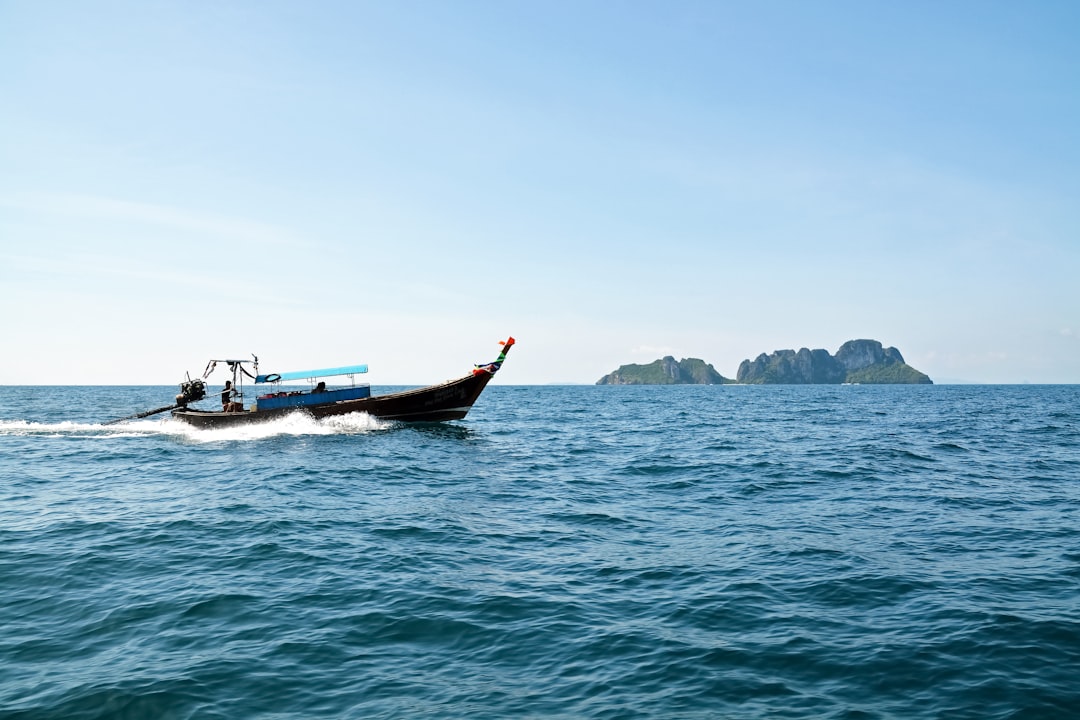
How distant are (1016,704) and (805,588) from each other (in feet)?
12.7

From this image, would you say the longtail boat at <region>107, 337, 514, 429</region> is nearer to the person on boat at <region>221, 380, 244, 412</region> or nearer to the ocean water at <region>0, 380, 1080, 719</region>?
the person on boat at <region>221, 380, 244, 412</region>

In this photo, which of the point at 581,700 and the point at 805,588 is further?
the point at 805,588

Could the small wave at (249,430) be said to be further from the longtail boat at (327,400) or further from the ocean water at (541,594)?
the ocean water at (541,594)

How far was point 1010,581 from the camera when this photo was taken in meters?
11.4

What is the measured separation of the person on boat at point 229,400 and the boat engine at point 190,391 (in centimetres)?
144

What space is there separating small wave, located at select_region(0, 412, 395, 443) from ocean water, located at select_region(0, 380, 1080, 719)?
12.3 m

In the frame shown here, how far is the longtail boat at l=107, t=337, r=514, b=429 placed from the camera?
123 feet

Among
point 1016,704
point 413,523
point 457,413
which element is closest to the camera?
point 1016,704

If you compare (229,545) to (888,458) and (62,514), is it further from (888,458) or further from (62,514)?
(888,458)

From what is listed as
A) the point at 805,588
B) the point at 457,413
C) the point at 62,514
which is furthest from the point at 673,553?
the point at 457,413

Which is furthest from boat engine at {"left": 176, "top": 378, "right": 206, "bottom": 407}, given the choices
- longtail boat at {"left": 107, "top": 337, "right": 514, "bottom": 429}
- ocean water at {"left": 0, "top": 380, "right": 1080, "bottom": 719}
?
ocean water at {"left": 0, "top": 380, "right": 1080, "bottom": 719}

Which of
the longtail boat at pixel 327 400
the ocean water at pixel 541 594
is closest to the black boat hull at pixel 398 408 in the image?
the longtail boat at pixel 327 400

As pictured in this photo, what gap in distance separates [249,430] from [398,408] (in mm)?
8259

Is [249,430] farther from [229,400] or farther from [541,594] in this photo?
[541,594]
